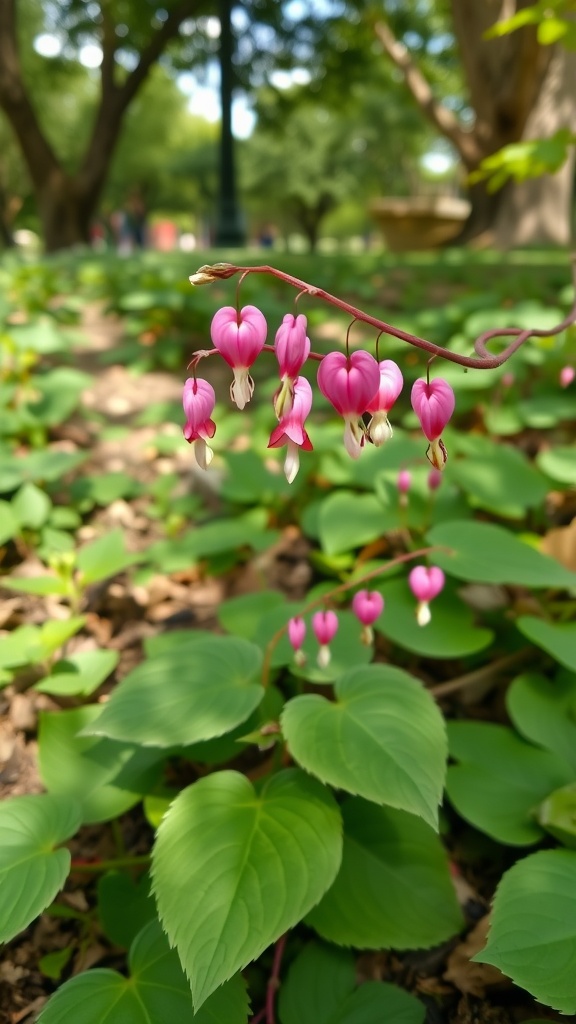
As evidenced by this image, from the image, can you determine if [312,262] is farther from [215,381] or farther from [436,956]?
[436,956]

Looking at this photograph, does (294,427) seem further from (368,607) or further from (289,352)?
(368,607)

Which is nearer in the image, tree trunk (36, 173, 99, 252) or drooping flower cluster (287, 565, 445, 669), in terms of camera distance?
drooping flower cluster (287, 565, 445, 669)

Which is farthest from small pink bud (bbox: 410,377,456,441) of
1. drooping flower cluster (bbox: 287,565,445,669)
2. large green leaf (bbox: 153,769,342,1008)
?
large green leaf (bbox: 153,769,342,1008)

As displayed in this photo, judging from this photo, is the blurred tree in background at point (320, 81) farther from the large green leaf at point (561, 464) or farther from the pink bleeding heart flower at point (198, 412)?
the pink bleeding heart flower at point (198, 412)

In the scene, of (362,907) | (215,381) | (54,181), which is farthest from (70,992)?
(54,181)

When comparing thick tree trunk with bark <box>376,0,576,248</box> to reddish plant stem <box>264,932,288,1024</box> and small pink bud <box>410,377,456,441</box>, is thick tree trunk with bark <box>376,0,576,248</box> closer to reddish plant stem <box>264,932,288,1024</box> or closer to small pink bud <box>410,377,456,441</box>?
small pink bud <box>410,377,456,441</box>
